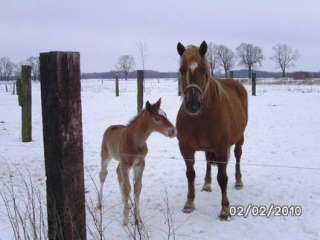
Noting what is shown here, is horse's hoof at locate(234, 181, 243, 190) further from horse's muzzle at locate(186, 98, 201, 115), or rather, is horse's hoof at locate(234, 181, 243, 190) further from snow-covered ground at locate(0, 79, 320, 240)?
horse's muzzle at locate(186, 98, 201, 115)

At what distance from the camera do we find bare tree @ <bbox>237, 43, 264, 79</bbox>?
84.1 meters

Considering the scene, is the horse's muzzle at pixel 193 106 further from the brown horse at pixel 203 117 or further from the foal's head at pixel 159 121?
the foal's head at pixel 159 121

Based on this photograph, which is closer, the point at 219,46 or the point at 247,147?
the point at 247,147

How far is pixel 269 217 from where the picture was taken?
15.1ft

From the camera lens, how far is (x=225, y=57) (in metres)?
83.1

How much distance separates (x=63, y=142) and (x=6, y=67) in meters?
111

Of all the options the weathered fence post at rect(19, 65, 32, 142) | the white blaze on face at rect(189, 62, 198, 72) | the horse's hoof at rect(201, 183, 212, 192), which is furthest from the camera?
the weathered fence post at rect(19, 65, 32, 142)

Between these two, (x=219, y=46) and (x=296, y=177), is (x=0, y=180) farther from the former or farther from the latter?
(x=219, y=46)

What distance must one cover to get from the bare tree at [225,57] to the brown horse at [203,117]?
2967 inches

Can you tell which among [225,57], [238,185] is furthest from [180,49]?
[225,57]

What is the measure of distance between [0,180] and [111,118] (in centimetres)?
755

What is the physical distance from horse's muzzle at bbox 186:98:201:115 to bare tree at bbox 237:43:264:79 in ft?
270

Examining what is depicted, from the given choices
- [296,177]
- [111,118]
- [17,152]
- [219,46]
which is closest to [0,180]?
[17,152]

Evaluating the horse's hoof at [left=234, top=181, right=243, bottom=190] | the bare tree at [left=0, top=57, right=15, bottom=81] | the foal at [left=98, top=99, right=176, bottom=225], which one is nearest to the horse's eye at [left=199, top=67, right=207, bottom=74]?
the foal at [left=98, top=99, right=176, bottom=225]
